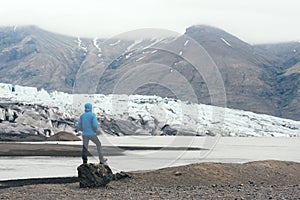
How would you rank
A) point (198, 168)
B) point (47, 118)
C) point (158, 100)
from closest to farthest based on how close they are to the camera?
point (198, 168)
point (47, 118)
point (158, 100)

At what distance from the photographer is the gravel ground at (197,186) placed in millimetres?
15305

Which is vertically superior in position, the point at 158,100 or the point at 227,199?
the point at 227,199

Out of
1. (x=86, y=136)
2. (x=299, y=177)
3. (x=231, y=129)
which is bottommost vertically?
(x=231, y=129)

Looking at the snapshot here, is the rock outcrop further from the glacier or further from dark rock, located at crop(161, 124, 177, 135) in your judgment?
dark rock, located at crop(161, 124, 177, 135)

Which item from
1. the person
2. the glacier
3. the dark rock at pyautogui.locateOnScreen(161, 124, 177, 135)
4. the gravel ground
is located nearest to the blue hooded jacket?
the person

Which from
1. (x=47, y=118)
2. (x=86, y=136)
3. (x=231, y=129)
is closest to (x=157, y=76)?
(x=86, y=136)

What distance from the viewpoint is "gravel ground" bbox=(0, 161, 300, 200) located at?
1530 centimetres

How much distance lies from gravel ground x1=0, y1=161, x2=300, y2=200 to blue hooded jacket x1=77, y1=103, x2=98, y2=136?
1910 millimetres

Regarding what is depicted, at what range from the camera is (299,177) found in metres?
20.8

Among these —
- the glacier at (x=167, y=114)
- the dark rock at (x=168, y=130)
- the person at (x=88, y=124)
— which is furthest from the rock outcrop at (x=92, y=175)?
the dark rock at (x=168, y=130)

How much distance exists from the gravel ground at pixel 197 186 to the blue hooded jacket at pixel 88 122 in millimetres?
1910

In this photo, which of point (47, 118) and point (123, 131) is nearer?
point (47, 118)

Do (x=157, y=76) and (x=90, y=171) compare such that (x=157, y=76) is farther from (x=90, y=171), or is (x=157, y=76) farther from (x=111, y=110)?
(x=111, y=110)

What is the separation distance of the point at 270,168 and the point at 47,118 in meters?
52.6
